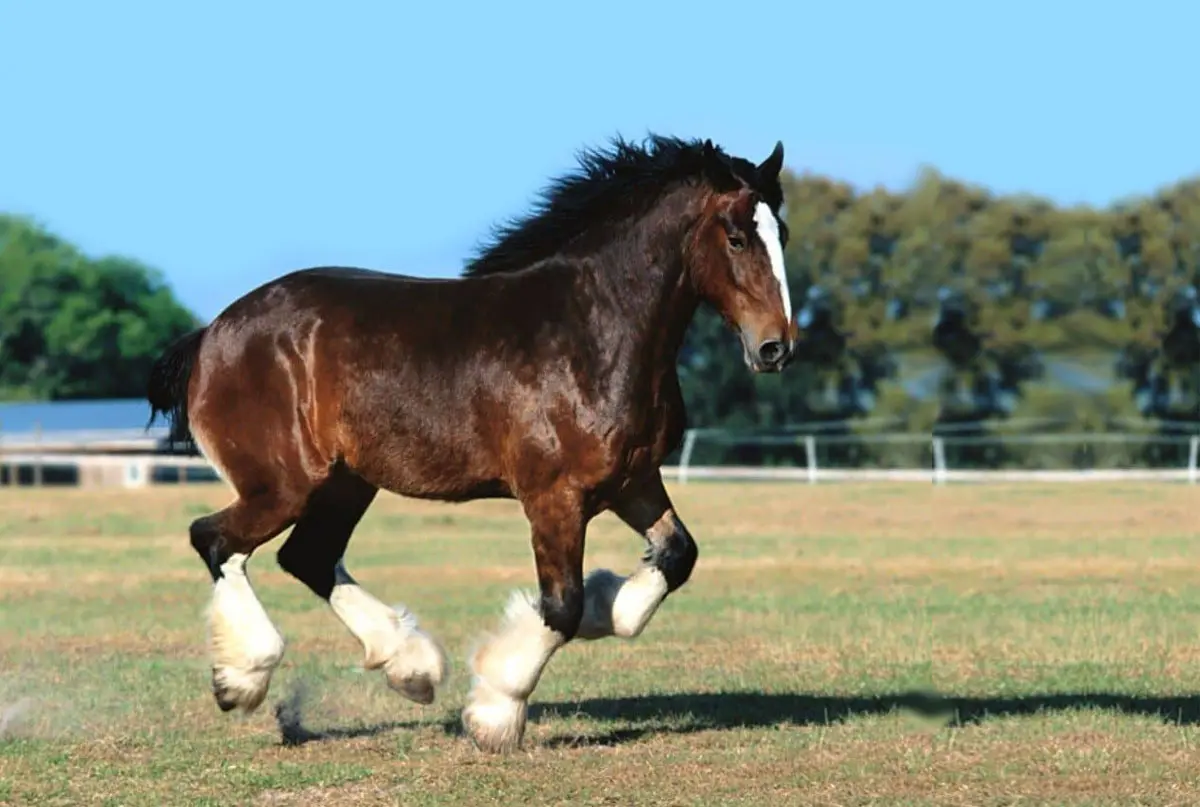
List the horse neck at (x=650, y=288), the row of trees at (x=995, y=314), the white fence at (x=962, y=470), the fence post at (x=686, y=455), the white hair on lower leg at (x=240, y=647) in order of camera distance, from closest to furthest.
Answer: the horse neck at (x=650, y=288) → the white hair on lower leg at (x=240, y=647) → the row of trees at (x=995, y=314) → the white fence at (x=962, y=470) → the fence post at (x=686, y=455)

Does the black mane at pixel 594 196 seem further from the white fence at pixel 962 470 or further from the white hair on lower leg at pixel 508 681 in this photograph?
the white fence at pixel 962 470

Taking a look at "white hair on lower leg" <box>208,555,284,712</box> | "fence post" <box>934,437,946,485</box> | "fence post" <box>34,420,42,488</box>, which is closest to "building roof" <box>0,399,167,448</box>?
"fence post" <box>34,420,42,488</box>

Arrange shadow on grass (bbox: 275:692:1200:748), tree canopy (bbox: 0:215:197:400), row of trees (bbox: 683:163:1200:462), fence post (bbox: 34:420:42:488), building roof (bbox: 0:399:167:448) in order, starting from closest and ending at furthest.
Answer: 1. shadow on grass (bbox: 275:692:1200:748)
2. row of trees (bbox: 683:163:1200:462)
3. fence post (bbox: 34:420:42:488)
4. building roof (bbox: 0:399:167:448)
5. tree canopy (bbox: 0:215:197:400)

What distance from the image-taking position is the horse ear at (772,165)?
28.8ft

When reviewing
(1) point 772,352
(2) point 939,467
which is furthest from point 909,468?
(1) point 772,352

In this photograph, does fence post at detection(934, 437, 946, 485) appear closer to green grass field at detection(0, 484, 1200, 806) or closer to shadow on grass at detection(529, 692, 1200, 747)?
green grass field at detection(0, 484, 1200, 806)

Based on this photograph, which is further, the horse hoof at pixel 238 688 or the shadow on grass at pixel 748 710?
the shadow on grass at pixel 748 710

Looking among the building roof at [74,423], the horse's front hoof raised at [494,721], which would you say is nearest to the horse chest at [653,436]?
the horse's front hoof raised at [494,721]

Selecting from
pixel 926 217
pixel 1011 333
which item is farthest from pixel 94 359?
pixel 1011 333

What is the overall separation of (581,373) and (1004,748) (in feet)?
8.42

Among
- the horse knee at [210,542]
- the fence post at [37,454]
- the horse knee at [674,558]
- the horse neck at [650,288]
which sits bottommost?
the fence post at [37,454]

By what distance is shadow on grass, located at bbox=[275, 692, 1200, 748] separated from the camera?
963 centimetres

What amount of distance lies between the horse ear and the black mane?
1.20ft

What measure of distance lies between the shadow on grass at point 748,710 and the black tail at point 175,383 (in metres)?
1.50
